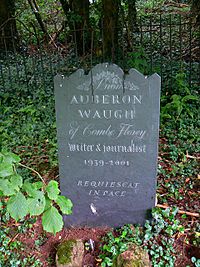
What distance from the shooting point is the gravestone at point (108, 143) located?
9.34 ft

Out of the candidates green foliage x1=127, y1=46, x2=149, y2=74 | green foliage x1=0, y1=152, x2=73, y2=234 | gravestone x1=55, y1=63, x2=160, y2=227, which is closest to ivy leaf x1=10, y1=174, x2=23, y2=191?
green foliage x1=0, y1=152, x2=73, y2=234

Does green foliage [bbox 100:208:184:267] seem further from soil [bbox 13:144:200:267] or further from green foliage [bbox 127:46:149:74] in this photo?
green foliage [bbox 127:46:149:74]

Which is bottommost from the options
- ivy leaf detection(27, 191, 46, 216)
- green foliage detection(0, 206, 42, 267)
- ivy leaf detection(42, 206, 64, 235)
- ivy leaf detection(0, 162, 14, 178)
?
green foliage detection(0, 206, 42, 267)

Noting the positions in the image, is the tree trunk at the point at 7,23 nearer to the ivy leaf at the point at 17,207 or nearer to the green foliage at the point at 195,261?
the green foliage at the point at 195,261

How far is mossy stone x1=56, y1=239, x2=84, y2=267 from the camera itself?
2.95 m

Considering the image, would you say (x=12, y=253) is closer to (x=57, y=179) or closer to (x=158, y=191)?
(x=57, y=179)

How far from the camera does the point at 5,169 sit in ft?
6.23

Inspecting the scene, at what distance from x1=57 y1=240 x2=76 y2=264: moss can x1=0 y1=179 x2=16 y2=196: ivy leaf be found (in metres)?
1.33

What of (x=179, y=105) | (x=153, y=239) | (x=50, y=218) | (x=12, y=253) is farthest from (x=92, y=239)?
(x=179, y=105)

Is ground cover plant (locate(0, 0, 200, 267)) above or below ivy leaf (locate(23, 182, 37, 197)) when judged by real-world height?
below

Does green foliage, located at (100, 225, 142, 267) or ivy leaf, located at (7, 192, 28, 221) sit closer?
ivy leaf, located at (7, 192, 28, 221)

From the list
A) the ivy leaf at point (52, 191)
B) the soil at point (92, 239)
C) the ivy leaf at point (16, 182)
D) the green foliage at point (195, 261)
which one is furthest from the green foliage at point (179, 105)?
the ivy leaf at point (16, 182)

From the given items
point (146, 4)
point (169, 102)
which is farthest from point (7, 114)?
point (146, 4)

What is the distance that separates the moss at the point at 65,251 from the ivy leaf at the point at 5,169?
1.36 metres
